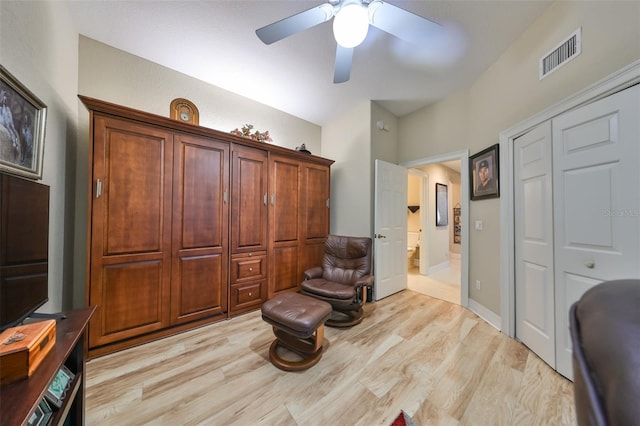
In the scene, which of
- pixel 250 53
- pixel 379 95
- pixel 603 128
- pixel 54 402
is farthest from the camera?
pixel 379 95

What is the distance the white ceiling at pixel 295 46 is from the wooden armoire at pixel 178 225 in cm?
76

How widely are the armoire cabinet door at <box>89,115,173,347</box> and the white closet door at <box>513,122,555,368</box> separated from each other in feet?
10.6

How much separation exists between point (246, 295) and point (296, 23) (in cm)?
258

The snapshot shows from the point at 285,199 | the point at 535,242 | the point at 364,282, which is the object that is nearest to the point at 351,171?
the point at 285,199

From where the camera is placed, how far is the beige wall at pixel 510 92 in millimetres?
1323

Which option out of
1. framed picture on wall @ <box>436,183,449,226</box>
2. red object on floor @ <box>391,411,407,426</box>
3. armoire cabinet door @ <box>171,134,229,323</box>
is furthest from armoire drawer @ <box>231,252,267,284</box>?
framed picture on wall @ <box>436,183,449,226</box>

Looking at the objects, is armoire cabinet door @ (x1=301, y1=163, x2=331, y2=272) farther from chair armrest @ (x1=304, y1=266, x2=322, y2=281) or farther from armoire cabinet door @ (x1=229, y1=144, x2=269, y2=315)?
armoire cabinet door @ (x1=229, y1=144, x2=269, y2=315)

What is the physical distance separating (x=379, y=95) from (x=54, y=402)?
3.63 metres

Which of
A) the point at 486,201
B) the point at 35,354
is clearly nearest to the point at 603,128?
the point at 486,201

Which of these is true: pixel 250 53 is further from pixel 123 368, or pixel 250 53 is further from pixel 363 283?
pixel 123 368

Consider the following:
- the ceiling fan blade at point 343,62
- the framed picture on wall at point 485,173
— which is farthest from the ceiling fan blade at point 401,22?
the framed picture on wall at point 485,173

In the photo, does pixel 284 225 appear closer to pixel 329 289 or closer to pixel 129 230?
pixel 329 289

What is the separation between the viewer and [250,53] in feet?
7.10

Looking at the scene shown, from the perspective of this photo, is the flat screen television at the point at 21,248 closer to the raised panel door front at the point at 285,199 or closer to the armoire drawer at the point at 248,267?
the armoire drawer at the point at 248,267
